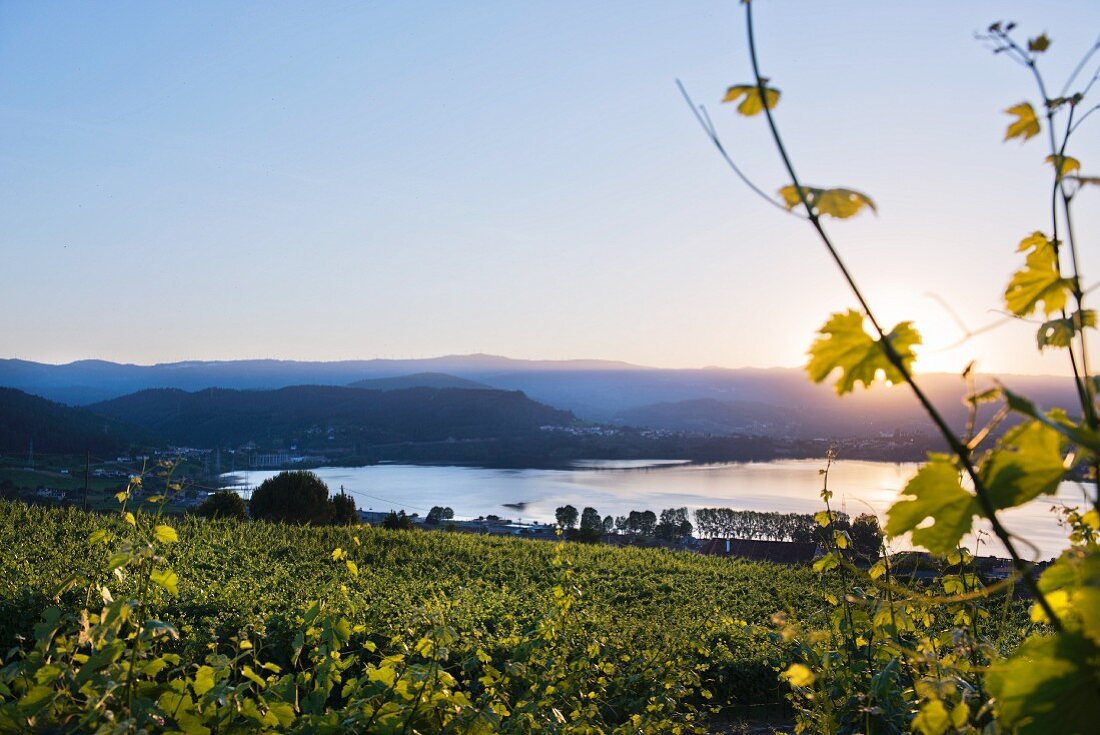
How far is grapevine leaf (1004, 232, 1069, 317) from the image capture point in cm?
78

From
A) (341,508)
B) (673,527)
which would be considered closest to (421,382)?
(673,527)

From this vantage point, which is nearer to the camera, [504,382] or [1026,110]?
[1026,110]

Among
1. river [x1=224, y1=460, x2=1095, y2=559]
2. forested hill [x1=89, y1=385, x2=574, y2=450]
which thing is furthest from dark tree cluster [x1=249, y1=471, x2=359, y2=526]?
forested hill [x1=89, y1=385, x2=574, y2=450]

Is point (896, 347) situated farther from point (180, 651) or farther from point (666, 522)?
point (666, 522)

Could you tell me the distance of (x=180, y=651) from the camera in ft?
11.9

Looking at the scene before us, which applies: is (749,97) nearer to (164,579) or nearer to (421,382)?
(164,579)

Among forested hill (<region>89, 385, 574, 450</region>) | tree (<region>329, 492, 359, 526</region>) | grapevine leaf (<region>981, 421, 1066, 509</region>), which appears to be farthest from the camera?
forested hill (<region>89, 385, 574, 450</region>)

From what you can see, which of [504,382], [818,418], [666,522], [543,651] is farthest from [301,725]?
[504,382]

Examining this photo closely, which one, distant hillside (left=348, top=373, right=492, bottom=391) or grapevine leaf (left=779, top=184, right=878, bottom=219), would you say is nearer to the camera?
grapevine leaf (left=779, top=184, right=878, bottom=219)

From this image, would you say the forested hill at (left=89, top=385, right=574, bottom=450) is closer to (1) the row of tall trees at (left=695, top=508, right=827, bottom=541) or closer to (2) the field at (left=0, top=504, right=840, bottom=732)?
(1) the row of tall trees at (left=695, top=508, right=827, bottom=541)

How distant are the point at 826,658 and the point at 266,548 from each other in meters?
6.21

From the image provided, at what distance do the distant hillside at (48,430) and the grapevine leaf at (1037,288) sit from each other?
25.4 m

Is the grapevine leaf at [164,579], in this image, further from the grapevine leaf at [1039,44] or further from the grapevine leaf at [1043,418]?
the grapevine leaf at [1039,44]

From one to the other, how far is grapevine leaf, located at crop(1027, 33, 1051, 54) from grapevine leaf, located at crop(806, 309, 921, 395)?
1.11ft
